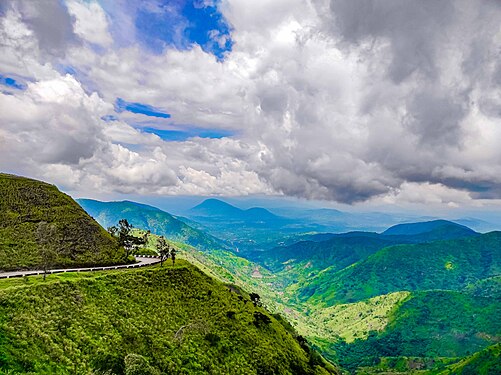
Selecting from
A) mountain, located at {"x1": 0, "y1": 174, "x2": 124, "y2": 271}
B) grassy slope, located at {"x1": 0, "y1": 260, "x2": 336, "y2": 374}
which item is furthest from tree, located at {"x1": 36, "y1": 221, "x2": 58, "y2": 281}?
grassy slope, located at {"x1": 0, "y1": 260, "x2": 336, "y2": 374}

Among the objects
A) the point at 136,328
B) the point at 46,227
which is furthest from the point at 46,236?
the point at 136,328

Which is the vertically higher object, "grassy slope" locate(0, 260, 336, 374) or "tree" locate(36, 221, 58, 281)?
"tree" locate(36, 221, 58, 281)

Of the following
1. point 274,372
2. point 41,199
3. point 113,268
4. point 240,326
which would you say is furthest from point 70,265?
point 274,372

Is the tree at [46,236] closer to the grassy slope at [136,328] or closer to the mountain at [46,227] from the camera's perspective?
the mountain at [46,227]

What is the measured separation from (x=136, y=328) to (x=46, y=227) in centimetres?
6008

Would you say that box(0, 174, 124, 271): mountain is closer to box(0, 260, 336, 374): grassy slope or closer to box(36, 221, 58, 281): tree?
box(36, 221, 58, 281): tree

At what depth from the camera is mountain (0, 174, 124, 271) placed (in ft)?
357

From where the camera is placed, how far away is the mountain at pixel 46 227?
10869 centimetres

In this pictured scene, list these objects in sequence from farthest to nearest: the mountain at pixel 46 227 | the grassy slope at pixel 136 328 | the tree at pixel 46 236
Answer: the tree at pixel 46 236 < the mountain at pixel 46 227 < the grassy slope at pixel 136 328

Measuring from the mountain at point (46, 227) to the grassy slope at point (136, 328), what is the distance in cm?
2474

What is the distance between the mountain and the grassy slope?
974 inches

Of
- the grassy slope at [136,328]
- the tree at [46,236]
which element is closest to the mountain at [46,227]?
the tree at [46,236]

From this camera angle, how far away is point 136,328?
82812 millimetres

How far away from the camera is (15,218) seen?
121 m
